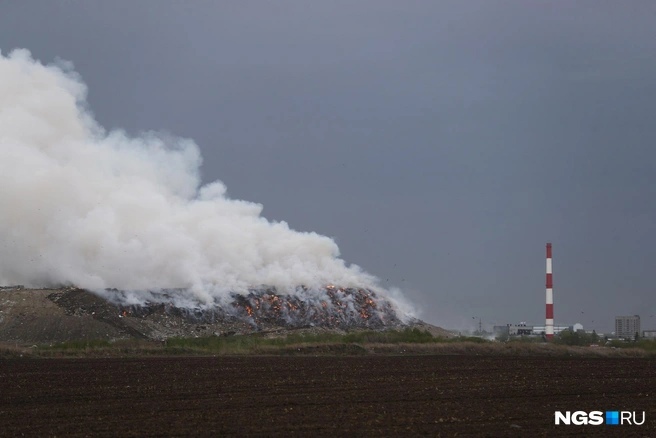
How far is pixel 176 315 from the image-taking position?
287 ft

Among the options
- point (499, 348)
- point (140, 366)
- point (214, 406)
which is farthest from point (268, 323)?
point (214, 406)

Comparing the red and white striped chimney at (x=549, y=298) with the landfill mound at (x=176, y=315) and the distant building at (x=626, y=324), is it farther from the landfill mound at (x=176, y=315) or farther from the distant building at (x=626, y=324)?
the distant building at (x=626, y=324)

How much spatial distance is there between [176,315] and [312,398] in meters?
57.0

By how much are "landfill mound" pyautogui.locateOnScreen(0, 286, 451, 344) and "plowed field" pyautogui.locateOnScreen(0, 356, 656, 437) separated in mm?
27465

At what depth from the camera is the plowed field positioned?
1001 inches

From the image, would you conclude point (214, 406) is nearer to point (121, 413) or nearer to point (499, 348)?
point (121, 413)

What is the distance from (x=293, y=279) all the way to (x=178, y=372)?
5380cm

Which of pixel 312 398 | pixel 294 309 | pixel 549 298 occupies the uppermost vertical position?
pixel 549 298

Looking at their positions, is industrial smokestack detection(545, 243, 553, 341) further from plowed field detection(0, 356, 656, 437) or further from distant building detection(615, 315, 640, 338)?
distant building detection(615, 315, 640, 338)

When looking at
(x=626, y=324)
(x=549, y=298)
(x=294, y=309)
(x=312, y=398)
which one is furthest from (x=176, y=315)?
(x=626, y=324)

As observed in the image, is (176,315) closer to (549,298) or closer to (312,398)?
(549,298)

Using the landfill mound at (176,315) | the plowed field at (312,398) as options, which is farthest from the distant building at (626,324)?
the plowed field at (312,398)

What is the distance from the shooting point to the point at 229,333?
3322 inches

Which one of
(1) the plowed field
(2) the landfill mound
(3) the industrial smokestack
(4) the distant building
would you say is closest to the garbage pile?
(2) the landfill mound
